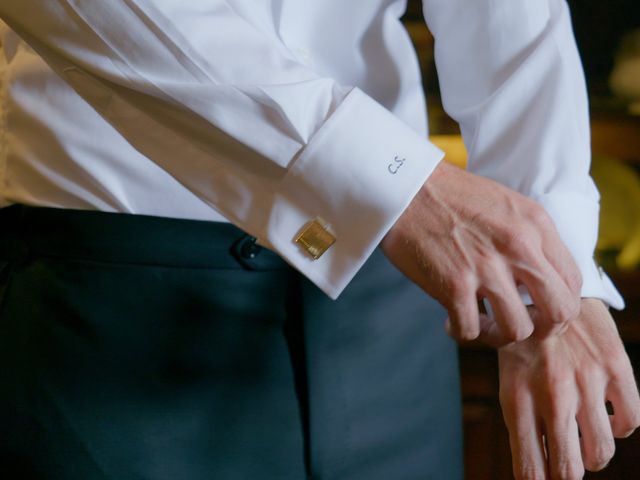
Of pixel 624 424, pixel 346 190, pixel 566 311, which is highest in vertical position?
pixel 346 190

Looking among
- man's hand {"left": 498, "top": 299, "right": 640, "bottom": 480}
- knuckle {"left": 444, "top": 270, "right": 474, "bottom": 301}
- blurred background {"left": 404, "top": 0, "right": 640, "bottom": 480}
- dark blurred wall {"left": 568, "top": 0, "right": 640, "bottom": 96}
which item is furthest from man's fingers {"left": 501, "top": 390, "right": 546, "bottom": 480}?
dark blurred wall {"left": 568, "top": 0, "right": 640, "bottom": 96}

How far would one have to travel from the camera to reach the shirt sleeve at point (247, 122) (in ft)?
1.42

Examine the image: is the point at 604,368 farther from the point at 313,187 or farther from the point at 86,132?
the point at 86,132

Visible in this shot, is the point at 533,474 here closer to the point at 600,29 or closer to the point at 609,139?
the point at 609,139

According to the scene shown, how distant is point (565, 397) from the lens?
0.50 m

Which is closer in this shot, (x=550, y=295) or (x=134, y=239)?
(x=550, y=295)

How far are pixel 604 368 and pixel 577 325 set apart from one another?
0.03 metres

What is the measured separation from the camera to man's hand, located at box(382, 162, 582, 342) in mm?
434

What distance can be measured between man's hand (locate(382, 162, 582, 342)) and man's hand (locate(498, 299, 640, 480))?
0.20ft

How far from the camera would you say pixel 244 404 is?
1.90 feet

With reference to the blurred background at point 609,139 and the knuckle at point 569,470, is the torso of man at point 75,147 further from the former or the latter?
the blurred background at point 609,139

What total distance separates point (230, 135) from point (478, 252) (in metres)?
0.13

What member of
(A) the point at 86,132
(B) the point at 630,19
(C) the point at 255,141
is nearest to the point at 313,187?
(C) the point at 255,141

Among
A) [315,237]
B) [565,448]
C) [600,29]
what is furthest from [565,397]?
[600,29]
